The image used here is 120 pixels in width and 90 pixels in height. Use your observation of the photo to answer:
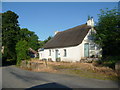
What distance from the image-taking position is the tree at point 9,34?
27.7 m

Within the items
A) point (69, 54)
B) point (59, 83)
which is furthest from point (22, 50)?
point (59, 83)

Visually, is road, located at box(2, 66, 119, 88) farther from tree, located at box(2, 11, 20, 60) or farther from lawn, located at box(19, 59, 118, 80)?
tree, located at box(2, 11, 20, 60)

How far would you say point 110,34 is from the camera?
51.6 ft

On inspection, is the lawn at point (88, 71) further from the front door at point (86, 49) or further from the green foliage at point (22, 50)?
the front door at point (86, 49)

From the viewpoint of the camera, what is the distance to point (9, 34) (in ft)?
92.0

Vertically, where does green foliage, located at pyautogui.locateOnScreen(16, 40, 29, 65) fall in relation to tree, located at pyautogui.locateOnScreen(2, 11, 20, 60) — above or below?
below

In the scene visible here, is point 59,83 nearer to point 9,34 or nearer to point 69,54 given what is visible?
point 69,54

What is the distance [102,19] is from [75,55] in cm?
738

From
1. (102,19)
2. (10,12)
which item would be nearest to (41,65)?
(102,19)

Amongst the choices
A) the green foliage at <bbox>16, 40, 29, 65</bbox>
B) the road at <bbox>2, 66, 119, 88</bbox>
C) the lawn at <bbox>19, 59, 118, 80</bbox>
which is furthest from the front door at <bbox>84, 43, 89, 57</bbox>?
the road at <bbox>2, 66, 119, 88</bbox>

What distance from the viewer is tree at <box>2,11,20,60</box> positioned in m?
27.7

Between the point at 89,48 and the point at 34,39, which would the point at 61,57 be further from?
the point at 34,39

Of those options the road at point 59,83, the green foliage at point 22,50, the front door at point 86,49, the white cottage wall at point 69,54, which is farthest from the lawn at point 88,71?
the front door at point 86,49

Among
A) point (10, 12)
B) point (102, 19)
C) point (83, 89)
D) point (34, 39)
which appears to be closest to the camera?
point (83, 89)
